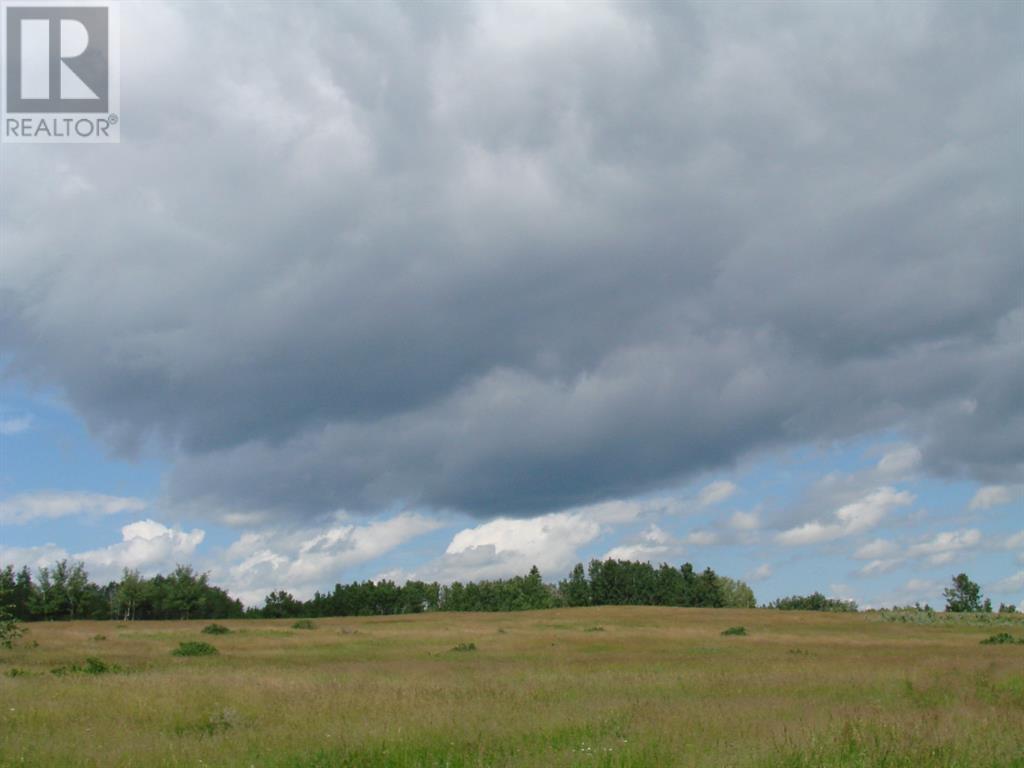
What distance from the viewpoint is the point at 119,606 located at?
11869 centimetres

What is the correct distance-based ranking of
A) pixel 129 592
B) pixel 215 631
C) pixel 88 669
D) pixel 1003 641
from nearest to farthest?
pixel 88 669 < pixel 1003 641 < pixel 215 631 < pixel 129 592

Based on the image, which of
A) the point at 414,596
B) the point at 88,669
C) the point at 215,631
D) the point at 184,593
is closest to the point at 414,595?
the point at 414,596

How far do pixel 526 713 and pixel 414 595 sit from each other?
153920mm

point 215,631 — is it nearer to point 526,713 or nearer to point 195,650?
point 195,650

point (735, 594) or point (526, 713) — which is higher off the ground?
point (526, 713)

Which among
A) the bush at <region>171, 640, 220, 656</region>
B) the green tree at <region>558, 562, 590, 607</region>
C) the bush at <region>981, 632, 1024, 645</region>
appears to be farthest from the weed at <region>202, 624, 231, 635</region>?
the green tree at <region>558, 562, 590, 607</region>

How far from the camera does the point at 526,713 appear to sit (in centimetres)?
1555

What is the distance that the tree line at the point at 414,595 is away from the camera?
389 feet

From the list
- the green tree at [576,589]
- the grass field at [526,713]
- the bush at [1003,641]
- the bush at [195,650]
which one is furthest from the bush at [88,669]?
the green tree at [576,589]

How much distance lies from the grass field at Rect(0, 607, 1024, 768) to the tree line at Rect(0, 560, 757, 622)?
92.3 m

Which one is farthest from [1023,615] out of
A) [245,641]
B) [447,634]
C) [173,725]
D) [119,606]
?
[119,606]

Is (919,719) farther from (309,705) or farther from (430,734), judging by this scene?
(309,705)

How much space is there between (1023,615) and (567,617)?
55.9 meters

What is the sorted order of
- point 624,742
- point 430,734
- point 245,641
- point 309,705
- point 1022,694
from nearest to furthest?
1. point 624,742
2. point 430,734
3. point 309,705
4. point 1022,694
5. point 245,641
